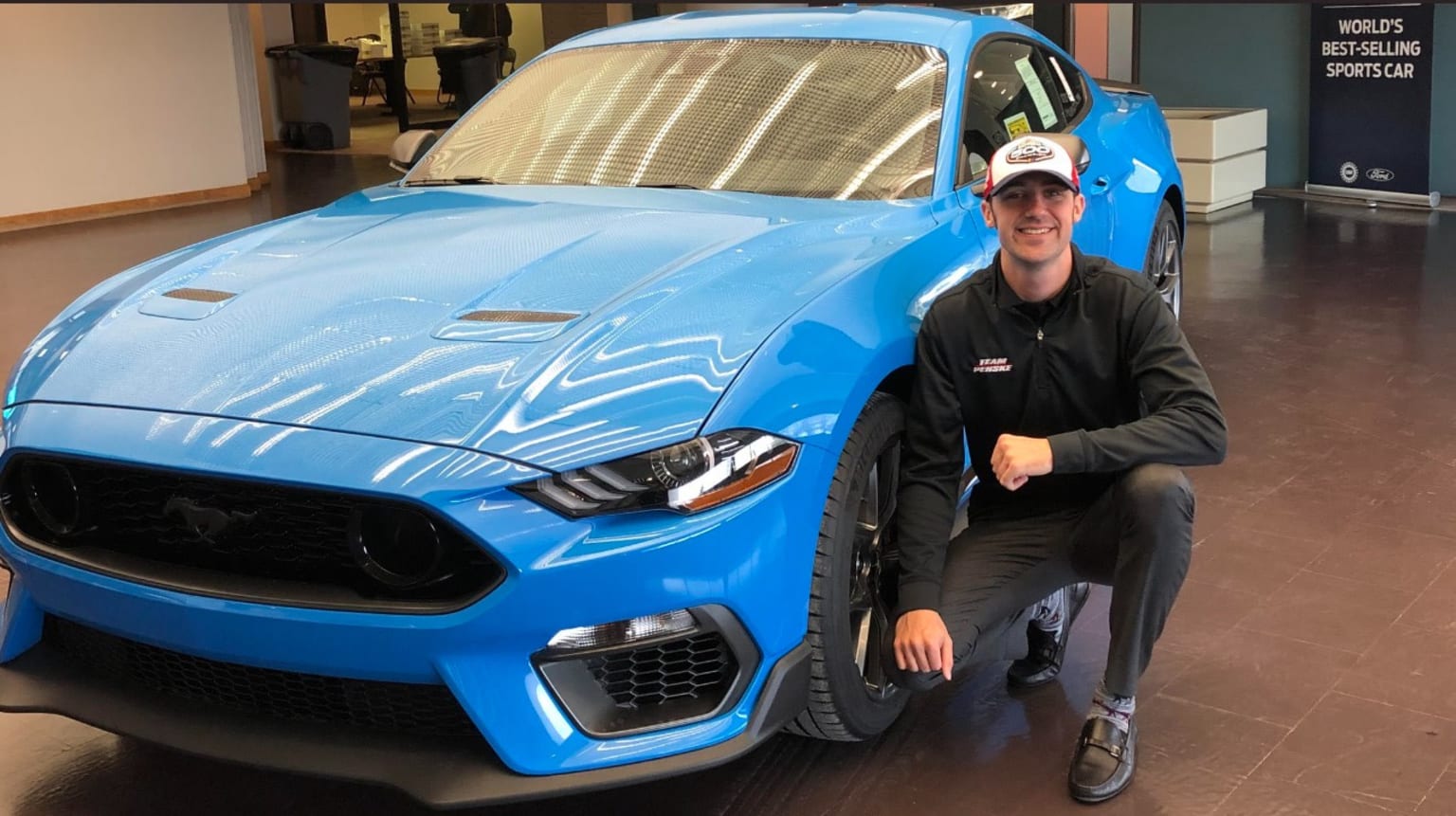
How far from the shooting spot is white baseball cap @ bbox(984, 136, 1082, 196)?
2471mm

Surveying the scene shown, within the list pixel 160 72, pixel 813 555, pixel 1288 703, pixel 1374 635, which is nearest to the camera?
pixel 813 555

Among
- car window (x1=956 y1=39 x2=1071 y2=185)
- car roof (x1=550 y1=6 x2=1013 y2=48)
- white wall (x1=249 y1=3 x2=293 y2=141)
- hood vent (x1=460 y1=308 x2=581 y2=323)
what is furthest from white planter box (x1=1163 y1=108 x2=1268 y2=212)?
white wall (x1=249 y1=3 x2=293 y2=141)

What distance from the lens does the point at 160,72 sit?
38.1 feet

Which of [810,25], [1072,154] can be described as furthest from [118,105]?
[1072,154]

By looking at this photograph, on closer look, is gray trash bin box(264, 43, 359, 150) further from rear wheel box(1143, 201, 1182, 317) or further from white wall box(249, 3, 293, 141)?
rear wheel box(1143, 201, 1182, 317)

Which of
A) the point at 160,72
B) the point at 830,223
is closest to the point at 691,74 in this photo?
the point at 830,223

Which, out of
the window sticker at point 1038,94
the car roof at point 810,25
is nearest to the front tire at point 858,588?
the car roof at point 810,25

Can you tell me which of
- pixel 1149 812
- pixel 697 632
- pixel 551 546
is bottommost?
pixel 1149 812

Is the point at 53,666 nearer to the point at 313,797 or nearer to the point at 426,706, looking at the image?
the point at 313,797

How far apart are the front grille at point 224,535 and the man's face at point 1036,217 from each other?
110 centimetres

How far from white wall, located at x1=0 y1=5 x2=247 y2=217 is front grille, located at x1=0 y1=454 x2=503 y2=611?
946cm

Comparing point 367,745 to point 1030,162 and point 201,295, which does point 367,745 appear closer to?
point 201,295

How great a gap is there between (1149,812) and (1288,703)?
0.51m

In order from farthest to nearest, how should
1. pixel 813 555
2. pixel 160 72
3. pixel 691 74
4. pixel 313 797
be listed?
pixel 160 72 → pixel 691 74 → pixel 313 797 → pixel 813 555
